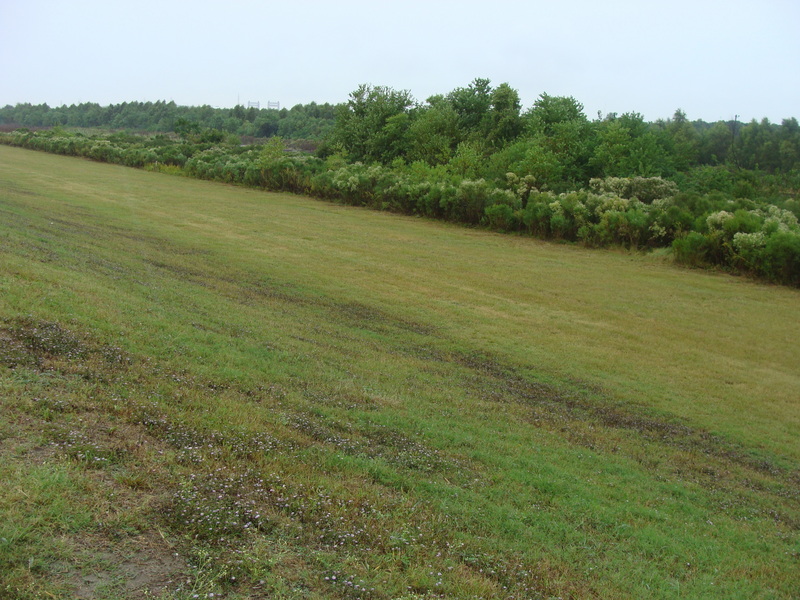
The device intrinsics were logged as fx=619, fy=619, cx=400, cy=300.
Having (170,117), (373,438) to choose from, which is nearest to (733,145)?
(373,438)

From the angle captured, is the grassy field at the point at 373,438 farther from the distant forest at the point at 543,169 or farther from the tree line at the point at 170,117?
the tree line at the point at 170,117

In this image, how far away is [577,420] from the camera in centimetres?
778

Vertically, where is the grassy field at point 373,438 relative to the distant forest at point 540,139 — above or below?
below

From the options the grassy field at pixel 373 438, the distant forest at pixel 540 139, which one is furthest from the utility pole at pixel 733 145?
the grassy field at pixel 373 438

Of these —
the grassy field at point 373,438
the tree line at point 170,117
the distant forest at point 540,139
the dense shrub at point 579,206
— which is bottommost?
the grassy field at point 373,438

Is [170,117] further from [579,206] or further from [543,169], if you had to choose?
[579,206]

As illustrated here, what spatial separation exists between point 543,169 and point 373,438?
82.5ft

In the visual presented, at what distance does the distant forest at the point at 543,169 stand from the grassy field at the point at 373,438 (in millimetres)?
6053

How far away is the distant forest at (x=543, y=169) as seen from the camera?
64.8ft

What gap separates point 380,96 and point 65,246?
36.1 metres

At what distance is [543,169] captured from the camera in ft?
94.2

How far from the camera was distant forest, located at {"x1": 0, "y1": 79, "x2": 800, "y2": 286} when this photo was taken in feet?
64.8

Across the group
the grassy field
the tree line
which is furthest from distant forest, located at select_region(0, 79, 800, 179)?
the tree line

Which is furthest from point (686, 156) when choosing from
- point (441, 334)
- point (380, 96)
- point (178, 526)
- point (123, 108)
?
point (123, 108)
